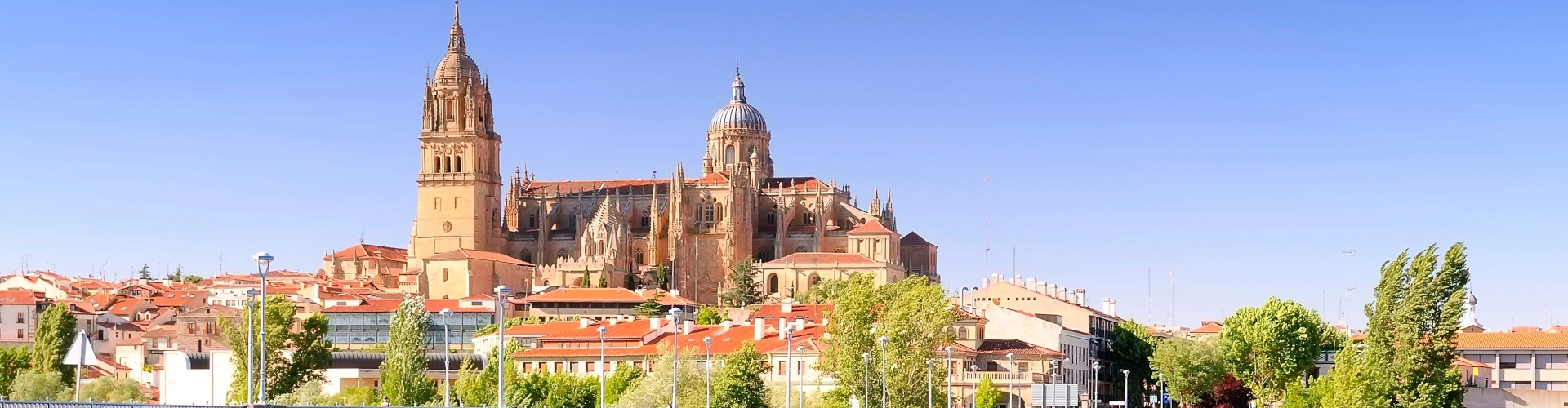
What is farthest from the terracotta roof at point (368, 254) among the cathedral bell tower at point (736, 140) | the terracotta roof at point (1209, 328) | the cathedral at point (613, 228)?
the terracotta roof at point (1209, 328)

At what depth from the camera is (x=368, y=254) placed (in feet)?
568

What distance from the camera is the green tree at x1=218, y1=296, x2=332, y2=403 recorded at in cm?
8925

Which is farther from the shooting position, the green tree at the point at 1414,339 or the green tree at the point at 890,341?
the green tree at the point at 890,341

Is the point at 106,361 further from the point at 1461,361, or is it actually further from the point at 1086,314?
the point at 1461,361

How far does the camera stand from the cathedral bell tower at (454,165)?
168 m

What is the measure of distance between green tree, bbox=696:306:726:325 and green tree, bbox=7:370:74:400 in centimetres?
4358

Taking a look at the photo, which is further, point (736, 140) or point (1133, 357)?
point (736, 140)

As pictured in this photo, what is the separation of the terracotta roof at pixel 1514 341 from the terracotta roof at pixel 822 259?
63.3 meters

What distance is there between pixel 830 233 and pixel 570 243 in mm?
19017

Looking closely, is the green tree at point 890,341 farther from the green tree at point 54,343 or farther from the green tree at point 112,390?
the green tree at point 54,343

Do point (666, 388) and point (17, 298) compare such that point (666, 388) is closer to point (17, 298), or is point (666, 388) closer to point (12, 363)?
point (12, 363)

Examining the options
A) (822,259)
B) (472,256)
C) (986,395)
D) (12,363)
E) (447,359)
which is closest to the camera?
(447,359)

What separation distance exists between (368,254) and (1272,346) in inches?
3619

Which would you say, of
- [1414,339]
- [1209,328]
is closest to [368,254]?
[1209,328]
